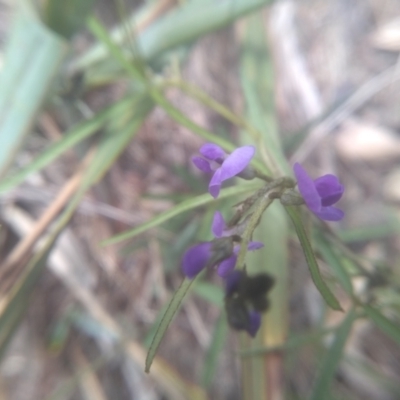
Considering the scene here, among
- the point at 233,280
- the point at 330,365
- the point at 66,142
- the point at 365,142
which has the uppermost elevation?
the point at 66,142

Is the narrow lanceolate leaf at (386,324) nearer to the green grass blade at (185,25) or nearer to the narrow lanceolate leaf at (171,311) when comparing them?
the narrow lanceolate leaf at (171,311)

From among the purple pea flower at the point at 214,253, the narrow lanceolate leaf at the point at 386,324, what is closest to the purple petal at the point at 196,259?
the purple pea flower at the point at 214,253

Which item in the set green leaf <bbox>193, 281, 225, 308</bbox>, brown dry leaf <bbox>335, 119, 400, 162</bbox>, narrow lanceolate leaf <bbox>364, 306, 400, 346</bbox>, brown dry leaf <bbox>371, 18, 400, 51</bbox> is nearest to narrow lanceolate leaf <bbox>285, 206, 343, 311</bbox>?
narrow lanceolate leaf <bbox>364, 306, 400, 346</bbox>

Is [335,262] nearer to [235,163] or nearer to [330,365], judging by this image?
[330,365]

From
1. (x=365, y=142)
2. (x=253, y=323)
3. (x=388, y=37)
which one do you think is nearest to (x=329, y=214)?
(x=253, y=323)

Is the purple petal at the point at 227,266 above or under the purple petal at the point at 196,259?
under

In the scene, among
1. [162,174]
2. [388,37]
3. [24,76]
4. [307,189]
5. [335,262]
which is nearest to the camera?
[307,189]

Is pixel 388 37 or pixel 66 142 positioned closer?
pixel 66 142
